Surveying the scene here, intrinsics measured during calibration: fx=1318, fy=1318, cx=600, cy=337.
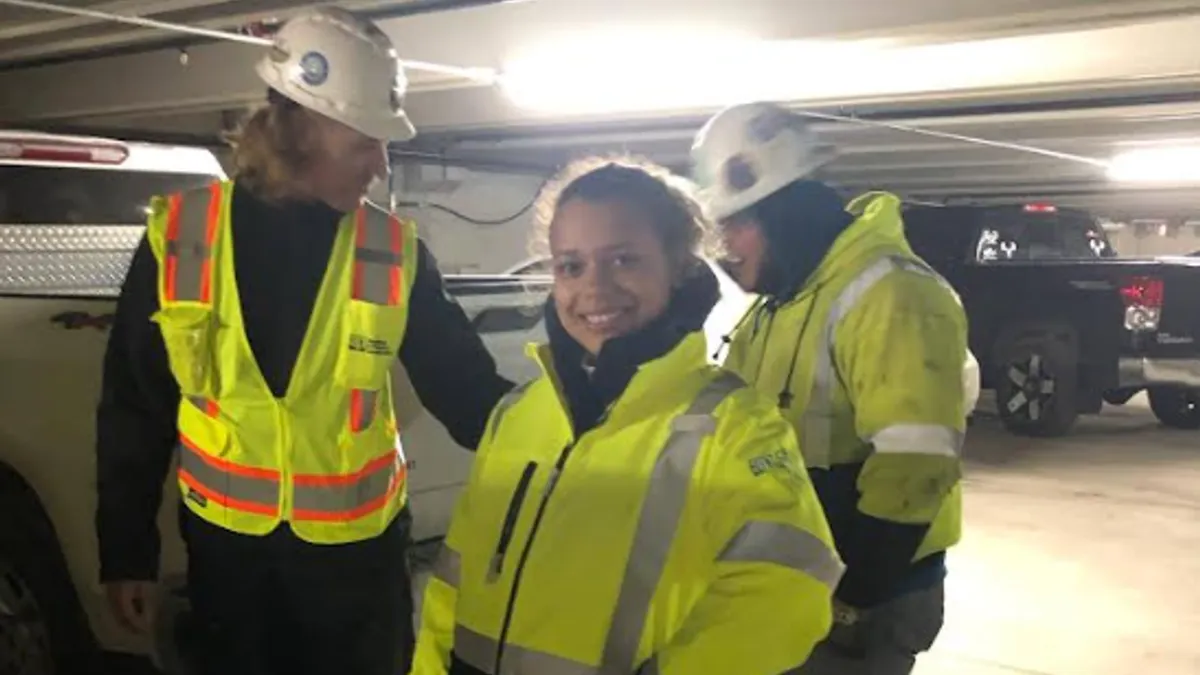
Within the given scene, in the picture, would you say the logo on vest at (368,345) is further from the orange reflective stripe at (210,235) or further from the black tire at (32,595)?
the black tire at (32,595)

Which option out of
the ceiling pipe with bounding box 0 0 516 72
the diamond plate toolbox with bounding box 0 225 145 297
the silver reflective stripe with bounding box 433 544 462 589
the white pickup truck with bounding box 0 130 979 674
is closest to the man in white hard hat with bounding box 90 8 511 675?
the silver reflective stripe with bounding box 433 544 462 589

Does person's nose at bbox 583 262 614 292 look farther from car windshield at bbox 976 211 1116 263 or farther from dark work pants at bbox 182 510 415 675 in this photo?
car windshield at bbox 976 211 1116 263

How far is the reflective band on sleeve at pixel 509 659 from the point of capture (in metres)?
1.77

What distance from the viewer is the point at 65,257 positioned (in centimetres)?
485

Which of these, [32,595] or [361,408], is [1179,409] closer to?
[32,595]

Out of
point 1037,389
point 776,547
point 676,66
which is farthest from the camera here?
point 1037,389

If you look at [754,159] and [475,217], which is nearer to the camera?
[754,159]

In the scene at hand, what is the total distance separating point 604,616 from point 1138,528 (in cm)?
665

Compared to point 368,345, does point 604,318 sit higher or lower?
higher

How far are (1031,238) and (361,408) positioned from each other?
32.4 ft

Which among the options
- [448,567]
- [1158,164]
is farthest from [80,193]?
[1158,164]

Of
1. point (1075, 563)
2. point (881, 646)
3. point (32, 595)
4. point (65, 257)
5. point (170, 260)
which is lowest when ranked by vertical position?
point (1075, 563)

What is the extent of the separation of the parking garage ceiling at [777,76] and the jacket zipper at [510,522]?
3849 millimetres

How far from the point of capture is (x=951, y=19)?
526 cm
